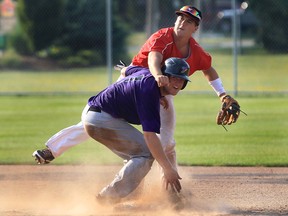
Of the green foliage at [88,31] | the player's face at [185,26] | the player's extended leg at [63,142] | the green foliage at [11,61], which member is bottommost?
the green foliage at [11,61]

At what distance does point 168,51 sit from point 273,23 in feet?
60.4

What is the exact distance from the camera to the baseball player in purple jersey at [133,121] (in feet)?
19.7

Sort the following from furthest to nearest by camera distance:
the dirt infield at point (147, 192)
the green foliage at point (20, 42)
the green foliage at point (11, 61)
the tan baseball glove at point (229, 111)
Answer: the green foliage at point (20, 42) → the green foliage at point (11, 61) → the tan baseball glove at point (229, 111) → the dirt infield at point (147, 192)

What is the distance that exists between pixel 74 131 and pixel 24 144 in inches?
182

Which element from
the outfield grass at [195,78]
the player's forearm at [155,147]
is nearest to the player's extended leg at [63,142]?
the player's forearm at [155,147]

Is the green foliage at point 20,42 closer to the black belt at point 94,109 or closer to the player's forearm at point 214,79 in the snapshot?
the player's forearm at point 214,79

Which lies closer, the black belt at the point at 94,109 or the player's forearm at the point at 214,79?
the black belt at the point at 94,109

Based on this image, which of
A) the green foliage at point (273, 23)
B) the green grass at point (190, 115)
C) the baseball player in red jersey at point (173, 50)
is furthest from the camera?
the green foliage at point (273, 23)

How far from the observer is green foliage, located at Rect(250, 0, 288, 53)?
23.8 metres

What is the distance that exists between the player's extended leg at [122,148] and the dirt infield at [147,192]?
0.94ft

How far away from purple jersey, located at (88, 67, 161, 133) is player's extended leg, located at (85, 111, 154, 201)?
0.08 meters

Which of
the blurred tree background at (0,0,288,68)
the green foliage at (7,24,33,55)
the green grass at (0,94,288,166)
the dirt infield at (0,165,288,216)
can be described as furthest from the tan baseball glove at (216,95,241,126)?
the green foliage at (7,24,33,55)

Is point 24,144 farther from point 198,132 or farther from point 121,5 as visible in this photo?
point 121,5

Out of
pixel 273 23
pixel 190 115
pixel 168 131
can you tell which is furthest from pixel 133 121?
pixel 273 23
